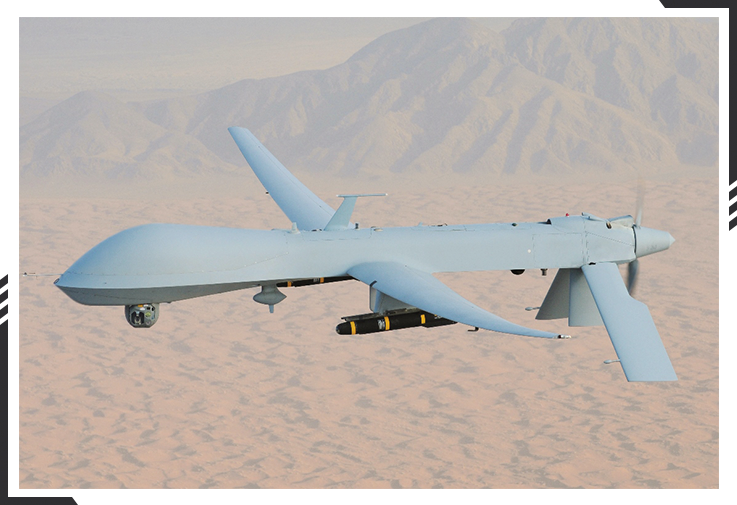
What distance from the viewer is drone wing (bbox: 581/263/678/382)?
21625 millimetres

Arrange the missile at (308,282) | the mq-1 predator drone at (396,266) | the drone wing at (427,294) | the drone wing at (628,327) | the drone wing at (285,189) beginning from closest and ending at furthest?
the drone wing at (427,294)
the drone wing at (628,327)
the mq-1 predator drone at (396,266)
the missile at (308,282)
the drone wing at (285,189)

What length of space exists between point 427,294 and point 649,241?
7.98 metres

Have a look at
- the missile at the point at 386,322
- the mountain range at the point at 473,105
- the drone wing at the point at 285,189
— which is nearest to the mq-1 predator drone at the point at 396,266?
the missile at the point at 386,322

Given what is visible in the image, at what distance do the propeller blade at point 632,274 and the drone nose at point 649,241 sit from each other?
285mm

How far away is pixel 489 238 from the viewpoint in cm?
2620

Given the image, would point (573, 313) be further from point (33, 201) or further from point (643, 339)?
point (33, 201)

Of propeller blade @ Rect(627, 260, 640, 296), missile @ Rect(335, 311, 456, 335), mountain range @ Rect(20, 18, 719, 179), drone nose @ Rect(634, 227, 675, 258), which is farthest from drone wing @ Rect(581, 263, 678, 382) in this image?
mountain range @ Rect(20, 18, 719, 179)

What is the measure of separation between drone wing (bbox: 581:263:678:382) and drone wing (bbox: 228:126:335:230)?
27.1 feet

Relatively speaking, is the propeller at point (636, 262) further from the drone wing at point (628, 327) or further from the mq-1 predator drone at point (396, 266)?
the drone wing at point (628, 327)

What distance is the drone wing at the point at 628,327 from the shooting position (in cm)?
2162

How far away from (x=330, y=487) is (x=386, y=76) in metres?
69.7

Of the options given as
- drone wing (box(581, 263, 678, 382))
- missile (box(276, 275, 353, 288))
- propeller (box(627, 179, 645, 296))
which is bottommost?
drone wing (box(581, 263, 678, 382))

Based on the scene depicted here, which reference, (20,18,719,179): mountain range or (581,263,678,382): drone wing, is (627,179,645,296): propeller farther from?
(20,18,719,179): mountain range

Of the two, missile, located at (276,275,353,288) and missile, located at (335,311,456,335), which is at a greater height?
missile, located at (276,275,353,288)
